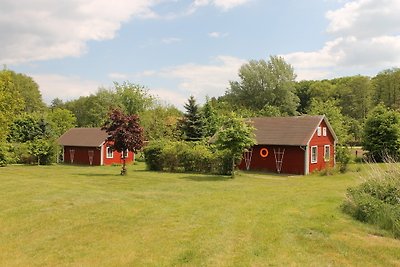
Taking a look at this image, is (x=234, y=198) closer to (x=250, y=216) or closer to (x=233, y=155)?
(x=250, y=216)

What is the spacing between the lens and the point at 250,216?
12250 millimetres

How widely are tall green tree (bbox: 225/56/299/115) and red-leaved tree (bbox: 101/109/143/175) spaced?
130ft

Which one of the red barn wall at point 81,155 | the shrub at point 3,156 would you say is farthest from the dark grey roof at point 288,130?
the shrub at point 3,156

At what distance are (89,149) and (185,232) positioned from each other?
3420cm

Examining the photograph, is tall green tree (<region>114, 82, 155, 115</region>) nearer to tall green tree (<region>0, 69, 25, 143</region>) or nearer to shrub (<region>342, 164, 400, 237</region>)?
tall green tree (<region>0, 69, 25, 143</region>)

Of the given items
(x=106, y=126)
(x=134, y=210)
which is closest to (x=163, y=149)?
(x=106, y=126)

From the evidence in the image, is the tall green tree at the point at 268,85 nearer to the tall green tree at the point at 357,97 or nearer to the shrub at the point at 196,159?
the tall green tree at the point at 357,97

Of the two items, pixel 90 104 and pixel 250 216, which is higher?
pixel 90 104

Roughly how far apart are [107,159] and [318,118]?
22.6m

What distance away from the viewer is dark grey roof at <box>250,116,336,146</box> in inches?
1171

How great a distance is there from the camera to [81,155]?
4338cm

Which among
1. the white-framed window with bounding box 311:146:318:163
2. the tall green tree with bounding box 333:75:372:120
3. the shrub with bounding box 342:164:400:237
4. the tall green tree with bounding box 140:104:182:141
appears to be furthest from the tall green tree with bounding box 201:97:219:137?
the shrub with bounding box 342:164:400:237

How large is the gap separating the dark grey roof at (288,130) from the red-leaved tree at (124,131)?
985 cm

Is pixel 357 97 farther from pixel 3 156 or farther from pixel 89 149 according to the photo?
pixel 3 156
